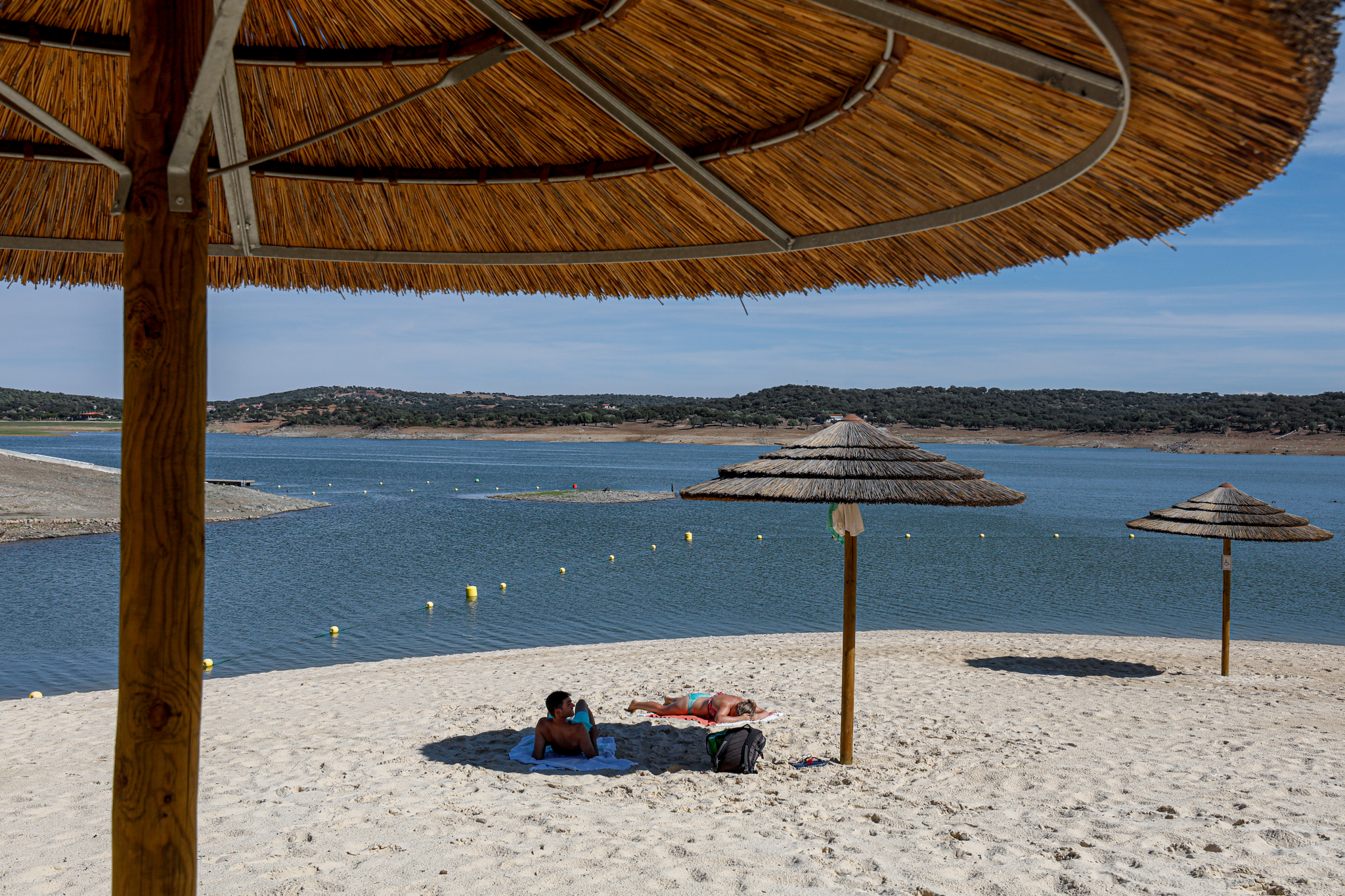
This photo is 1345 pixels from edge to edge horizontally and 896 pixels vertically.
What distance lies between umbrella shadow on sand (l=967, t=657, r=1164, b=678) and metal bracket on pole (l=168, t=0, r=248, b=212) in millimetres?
9853

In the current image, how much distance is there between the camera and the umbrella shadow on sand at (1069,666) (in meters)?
10.1

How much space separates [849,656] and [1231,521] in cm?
620

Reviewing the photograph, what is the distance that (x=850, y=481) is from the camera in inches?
193

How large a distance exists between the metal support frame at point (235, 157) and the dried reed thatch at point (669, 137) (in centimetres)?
2

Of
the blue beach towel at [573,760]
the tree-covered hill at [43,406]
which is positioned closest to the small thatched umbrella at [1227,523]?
the blue beach towel at [573,760]

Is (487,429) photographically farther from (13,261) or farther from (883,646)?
(13,261)

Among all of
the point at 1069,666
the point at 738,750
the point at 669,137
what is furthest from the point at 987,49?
the point at 1069,666

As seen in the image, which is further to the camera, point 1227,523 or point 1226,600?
point 1226,600

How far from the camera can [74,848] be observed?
3.96m

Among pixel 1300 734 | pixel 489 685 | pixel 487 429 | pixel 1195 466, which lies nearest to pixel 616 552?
pixel 489 685

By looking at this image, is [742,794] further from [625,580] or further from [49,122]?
[625,580]

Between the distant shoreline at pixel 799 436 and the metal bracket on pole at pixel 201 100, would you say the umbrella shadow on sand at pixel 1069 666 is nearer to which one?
the metal bracket on pole at pixel 201 100

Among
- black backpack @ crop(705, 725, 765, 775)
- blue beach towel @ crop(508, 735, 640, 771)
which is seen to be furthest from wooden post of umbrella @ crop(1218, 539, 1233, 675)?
blue beach towel @ crop(508, 735, 640, 771)

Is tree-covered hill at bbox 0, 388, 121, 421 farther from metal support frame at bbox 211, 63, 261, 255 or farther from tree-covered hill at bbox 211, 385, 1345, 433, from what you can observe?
metal support frame at bbox 211, 63, 261, 255
